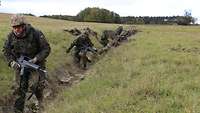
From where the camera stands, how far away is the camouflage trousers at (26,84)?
13117 mm

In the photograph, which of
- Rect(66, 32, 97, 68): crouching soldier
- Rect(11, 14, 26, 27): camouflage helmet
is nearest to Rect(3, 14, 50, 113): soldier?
Rect(11, 14, 26, 27): camouflage helmet

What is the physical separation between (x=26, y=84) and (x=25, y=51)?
31.3 inches

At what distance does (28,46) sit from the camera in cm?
1294

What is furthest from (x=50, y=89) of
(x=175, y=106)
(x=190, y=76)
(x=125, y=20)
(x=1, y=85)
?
(x=125, y=20)

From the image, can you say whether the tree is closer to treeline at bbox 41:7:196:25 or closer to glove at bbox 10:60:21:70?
treeline at bbox 41:7:196:25

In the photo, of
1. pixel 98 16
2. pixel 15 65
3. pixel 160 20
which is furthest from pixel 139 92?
pixel 160 20

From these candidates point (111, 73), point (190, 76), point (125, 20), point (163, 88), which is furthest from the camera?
point (125, 20)

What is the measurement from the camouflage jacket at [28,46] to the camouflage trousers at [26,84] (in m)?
0.34

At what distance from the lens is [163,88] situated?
42.5ft

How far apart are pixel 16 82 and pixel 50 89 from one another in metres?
4.54

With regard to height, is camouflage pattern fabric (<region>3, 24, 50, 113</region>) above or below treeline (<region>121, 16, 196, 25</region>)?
above

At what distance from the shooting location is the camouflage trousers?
13117mm

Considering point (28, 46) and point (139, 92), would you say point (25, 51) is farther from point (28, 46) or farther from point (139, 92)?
point (139, 92)

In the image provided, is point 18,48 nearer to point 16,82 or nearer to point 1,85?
point 16,82
